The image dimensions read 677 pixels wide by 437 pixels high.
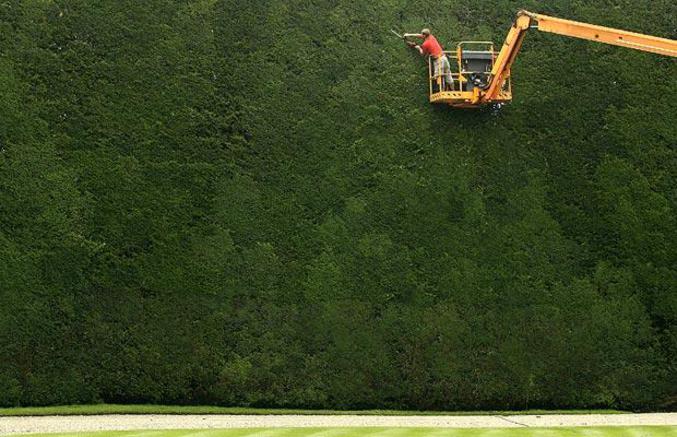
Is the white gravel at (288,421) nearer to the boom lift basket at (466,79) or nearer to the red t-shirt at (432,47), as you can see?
the boom lift basket at (466,79)

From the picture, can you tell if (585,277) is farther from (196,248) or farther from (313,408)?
(196,248)

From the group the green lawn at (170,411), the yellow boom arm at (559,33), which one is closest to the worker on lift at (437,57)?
the yellow boom arm at (559,33)

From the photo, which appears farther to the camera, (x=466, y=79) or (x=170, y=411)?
(x=466, y=79)

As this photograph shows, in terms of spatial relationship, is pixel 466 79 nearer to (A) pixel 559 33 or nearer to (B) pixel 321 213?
(A) pixel 559 33

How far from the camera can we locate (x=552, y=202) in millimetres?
14883

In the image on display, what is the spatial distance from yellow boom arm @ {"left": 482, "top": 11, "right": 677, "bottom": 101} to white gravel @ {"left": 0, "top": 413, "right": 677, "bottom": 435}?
15.8 ft

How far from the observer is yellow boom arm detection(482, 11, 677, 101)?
13078 millimetres

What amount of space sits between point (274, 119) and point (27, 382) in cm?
528

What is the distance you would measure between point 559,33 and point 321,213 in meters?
4.38

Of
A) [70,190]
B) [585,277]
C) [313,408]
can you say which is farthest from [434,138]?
[70,190]

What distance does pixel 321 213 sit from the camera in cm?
1455

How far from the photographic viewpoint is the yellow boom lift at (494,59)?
13531mm

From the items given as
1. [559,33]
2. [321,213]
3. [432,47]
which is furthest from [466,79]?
[321,213]

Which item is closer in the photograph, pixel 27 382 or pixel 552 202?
pixel 27 382
